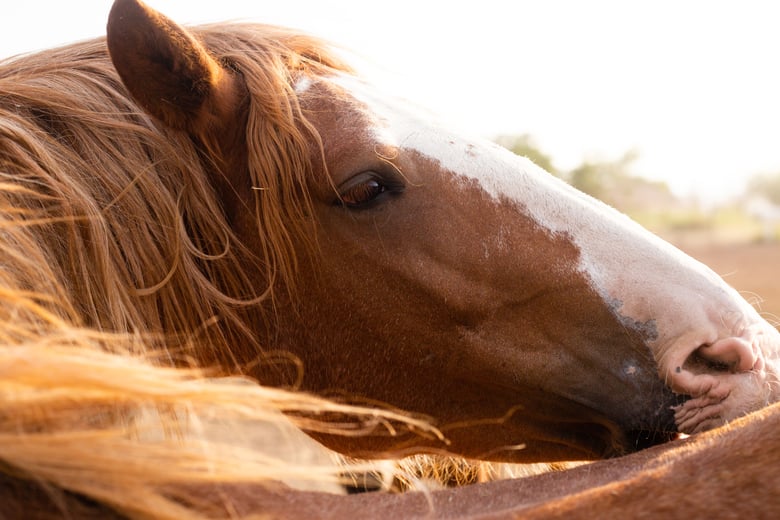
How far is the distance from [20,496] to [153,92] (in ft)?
3.98

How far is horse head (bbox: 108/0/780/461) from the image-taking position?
1739 millimetres

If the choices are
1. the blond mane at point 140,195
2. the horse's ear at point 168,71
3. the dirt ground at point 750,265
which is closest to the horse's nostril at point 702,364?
the blond mane at point 140,195

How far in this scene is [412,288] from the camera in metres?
1.91

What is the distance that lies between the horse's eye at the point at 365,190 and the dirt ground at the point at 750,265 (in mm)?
10168

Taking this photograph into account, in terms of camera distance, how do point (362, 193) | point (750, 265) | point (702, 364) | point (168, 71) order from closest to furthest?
point (702, 364) < point (168, 71) < point (362, 193) < point (750, 265)

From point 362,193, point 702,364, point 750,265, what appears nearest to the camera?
point 702,364

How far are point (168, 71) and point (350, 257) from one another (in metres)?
0.67

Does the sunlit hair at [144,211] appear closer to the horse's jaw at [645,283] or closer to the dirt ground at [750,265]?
the horse's jaw at [645,283]

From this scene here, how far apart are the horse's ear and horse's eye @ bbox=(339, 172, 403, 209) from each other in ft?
1.32

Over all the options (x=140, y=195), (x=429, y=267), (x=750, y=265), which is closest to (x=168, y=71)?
(x=140, y=195)

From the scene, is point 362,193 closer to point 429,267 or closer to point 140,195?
point 429,267

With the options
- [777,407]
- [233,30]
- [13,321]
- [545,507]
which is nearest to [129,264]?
[13,321]

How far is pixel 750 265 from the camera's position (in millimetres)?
19328

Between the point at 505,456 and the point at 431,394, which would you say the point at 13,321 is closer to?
the point at 431,394
